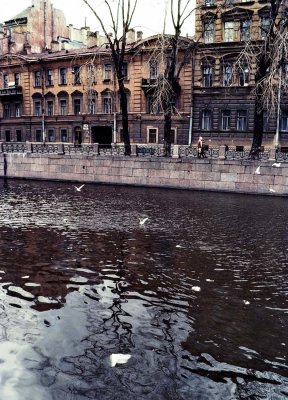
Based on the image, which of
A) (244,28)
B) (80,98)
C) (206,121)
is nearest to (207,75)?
(206,121)

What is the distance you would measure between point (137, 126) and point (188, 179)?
16044 millimetres

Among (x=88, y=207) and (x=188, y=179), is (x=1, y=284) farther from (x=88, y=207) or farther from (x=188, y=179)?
(x=188, y=179)

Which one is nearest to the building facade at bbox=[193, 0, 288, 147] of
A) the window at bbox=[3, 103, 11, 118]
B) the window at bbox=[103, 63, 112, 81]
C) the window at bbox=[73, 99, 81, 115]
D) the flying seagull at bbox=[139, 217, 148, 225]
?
the window at bbox=[103, 63, 112, 81]

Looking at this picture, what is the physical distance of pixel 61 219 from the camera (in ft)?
45.6

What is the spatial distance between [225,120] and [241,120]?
133cm

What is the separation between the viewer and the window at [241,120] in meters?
32.1

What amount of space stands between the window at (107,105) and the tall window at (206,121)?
9.21 metres

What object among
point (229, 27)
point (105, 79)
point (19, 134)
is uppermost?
point (229, 27)

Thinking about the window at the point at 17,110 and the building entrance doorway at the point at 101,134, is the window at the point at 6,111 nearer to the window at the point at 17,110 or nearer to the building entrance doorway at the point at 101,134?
the window at the point at 17,110

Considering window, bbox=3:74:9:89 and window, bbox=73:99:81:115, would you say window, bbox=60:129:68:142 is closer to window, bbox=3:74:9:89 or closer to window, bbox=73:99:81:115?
window, bbox=73:99:81:115

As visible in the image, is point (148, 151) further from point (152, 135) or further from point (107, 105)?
point (107, 105)

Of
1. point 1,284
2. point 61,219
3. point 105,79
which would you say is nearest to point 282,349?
point 1,284

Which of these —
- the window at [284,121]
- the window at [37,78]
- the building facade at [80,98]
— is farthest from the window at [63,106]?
the window at [284,121]

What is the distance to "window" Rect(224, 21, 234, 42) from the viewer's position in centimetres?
3159
